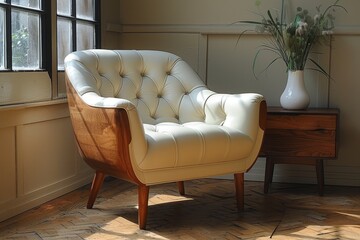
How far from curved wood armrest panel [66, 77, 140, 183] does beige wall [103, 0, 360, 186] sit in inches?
39.6

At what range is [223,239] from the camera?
213cm

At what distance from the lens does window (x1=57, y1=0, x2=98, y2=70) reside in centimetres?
280

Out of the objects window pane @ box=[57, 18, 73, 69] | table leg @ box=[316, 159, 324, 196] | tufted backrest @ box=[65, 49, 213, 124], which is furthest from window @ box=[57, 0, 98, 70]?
table leg @ box=[316, 159, 324, 196]

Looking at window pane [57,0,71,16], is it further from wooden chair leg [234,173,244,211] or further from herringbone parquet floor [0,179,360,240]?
wooden chair leg [234,173,244,211]

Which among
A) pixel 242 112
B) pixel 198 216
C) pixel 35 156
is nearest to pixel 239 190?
pixel 198 216

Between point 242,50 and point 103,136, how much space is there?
4.32 feet

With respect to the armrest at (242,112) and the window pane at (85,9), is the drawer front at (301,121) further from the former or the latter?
the window pane at (85,9)

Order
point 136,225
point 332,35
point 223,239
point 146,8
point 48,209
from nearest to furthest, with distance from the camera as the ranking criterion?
point 223,239 → point 136,225 → point 48,209 → point 332,35 → point 146,8

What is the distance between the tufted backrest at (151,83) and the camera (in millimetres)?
2574

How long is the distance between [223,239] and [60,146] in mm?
1035

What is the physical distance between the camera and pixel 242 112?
8.14 ft

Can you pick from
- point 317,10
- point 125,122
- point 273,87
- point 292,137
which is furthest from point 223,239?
point 317,10

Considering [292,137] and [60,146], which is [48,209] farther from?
[292,137]

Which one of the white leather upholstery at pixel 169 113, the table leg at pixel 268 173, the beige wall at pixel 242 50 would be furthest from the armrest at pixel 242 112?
the beige wall at pixel 242 50
